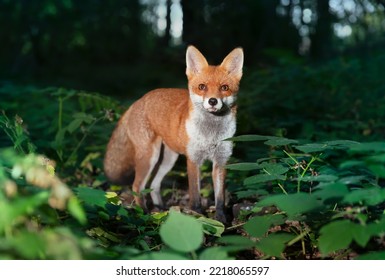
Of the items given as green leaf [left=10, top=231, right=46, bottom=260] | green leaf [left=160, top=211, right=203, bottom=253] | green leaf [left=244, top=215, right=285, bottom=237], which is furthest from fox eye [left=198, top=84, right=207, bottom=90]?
green leaf [left=10, top=231, right=46, bottom=260]

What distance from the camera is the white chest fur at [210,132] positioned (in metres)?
3.88

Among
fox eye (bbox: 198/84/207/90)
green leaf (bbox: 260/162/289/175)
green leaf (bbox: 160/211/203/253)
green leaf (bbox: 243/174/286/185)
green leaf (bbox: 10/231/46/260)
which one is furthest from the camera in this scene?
fox eye (bbox: 198/84/207/90)

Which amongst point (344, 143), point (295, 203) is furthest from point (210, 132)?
point (295, 203)

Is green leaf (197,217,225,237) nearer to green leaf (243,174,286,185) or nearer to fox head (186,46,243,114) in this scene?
green leaf (243,174,286,185)

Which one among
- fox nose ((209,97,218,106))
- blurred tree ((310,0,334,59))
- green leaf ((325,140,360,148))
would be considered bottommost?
green leaf ((325,140,360,148))

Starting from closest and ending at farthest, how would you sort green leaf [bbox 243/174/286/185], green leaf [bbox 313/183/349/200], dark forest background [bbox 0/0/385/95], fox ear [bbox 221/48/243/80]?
green leaf [bbox 313/183/349/200] < green leaf [bbox 243/174/286/185] < fox ear [bbox 221/48/243/80] < dark forest background [bbox 0/0/385/95]

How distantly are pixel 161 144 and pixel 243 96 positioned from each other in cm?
333

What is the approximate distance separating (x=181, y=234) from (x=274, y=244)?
0.61 m

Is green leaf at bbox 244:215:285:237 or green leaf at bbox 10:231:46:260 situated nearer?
green leaf at bbox 10:231:46:260

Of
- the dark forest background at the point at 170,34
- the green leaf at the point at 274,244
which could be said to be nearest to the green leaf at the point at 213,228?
the green leaf at the point at 274,244

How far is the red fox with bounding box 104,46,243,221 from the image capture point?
3785 mm

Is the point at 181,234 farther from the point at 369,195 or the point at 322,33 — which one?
the point at 322,33

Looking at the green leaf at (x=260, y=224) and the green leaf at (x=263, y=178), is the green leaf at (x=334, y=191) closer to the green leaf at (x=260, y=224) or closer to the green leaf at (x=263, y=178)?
the green leaf at (x=260, y=224)

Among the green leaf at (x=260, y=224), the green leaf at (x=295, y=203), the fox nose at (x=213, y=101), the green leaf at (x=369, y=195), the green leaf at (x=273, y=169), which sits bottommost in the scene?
the green leaf at (x=260, y=224)
